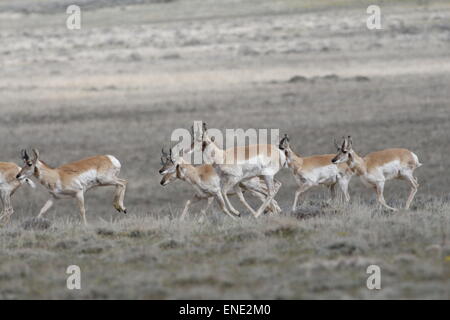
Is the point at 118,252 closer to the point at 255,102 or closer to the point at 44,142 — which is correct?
the point at 44,142

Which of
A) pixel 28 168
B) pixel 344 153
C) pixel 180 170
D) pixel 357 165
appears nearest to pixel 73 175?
pixel 28 168

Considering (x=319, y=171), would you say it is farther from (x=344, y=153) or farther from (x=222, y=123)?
(x=222, y=123)

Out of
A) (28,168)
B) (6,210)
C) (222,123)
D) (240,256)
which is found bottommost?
(240,256)

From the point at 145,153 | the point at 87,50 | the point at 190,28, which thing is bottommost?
the point at 145,153

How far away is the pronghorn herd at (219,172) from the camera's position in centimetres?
1420

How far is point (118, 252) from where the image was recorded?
10695 mm

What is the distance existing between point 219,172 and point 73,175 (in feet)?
7.07

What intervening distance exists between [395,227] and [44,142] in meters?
19.0

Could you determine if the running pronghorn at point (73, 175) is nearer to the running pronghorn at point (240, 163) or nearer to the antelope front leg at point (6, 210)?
the antelope front leg at point (6, 210)

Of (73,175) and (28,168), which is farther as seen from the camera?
(73,175)

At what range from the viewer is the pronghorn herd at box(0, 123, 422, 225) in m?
14.2

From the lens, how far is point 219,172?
47.0 ft
